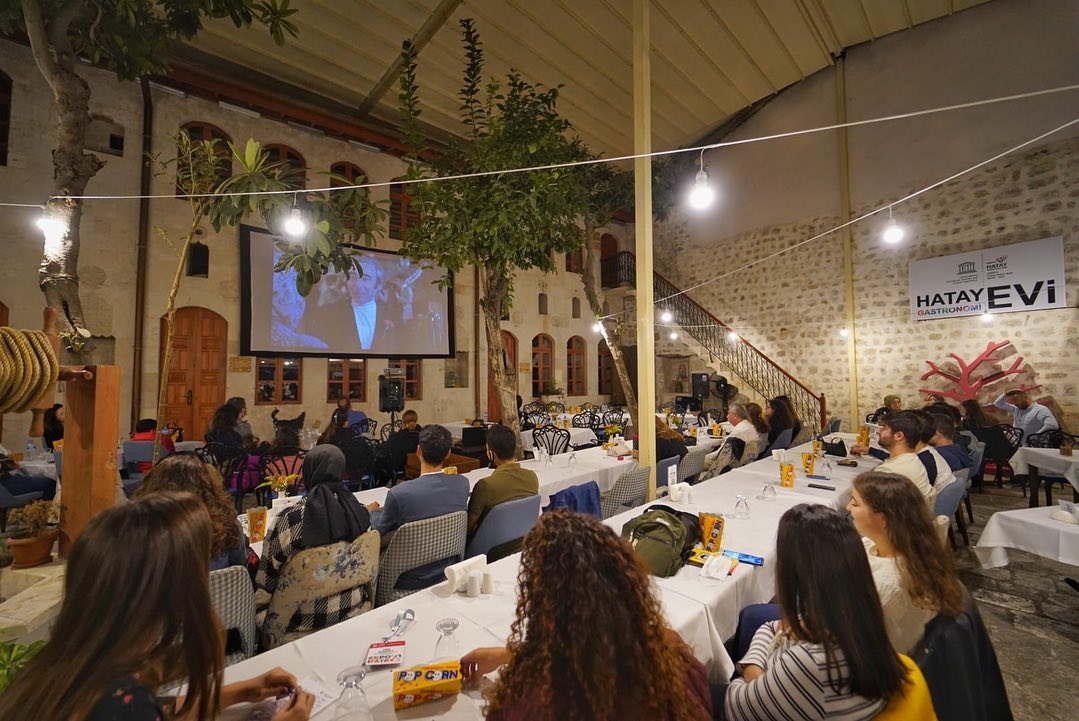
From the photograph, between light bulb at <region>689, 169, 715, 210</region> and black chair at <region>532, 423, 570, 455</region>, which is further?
black chair at <region>532, 423, 570, 455</region>

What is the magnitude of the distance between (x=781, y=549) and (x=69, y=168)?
3765mm

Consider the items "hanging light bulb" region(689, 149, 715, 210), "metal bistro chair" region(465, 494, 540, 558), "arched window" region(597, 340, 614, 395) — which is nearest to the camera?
"metal bistro chair" region(465, 494, 540, 558)

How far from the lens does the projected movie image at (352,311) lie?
26.1 ft

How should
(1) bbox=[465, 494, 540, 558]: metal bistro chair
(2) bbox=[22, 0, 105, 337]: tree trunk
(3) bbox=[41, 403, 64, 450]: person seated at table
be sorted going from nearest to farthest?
(2) bbox=[22, 0, 105, 337]: tree trunk → (1) bbox=[465, 494, 540, 558]: metal bistro chair → (3) bbox=[41, 403, 64, 450]: person seated at table

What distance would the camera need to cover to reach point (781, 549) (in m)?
1.18

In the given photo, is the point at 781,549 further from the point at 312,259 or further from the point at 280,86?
the point at 280,86

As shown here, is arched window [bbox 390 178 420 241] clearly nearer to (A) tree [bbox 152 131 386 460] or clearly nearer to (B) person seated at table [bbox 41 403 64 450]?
(B) person seated at table [bbox 41 403 64 450]

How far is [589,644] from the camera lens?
85 cm

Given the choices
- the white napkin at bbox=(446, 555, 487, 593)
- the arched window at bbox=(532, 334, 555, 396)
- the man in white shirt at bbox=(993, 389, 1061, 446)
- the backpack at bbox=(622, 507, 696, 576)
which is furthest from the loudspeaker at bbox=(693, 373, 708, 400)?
the white napkin at bbox=(446, 555, 487, 593)

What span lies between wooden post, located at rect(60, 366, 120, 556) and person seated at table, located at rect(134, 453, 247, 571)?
14cm

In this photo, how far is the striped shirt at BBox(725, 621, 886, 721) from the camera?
1.05 meters

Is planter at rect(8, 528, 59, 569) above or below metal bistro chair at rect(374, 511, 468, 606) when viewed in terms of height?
above

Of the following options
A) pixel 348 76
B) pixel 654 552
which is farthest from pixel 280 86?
pixel 654 552

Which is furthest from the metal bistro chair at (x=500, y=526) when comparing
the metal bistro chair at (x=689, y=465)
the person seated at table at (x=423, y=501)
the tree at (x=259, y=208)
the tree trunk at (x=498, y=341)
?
the tree trunk at (x=498, y=341)
